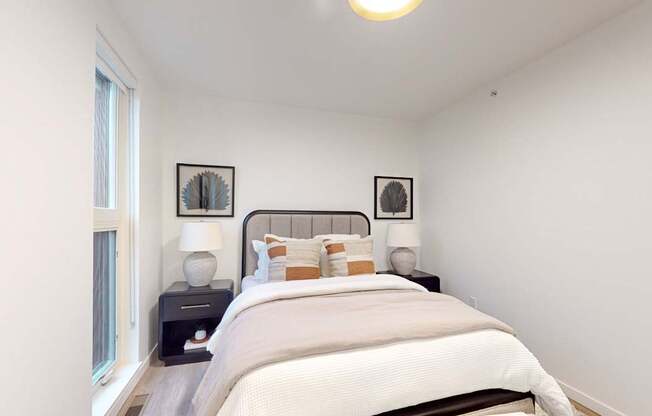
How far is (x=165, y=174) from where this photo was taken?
2785 millimetres

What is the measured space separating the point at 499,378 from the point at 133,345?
244 centimetres

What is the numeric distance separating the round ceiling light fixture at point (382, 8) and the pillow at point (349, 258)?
1.76 meters

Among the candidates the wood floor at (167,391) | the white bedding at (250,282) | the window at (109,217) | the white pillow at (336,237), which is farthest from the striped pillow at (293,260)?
the window at (109,217)

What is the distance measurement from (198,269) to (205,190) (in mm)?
833

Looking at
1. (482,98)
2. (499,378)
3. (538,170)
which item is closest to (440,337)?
(499,378)

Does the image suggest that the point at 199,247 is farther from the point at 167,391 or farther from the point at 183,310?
the point at 167,391

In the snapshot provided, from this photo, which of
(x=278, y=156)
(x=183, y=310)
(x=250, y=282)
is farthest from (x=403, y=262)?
(x=183, y=310)

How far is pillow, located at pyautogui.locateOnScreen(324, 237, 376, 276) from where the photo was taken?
8.07 feet

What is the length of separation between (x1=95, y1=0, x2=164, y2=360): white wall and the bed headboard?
2.63 feet

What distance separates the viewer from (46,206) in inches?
43.3

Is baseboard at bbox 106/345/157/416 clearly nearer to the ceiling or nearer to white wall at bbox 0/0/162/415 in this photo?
white wall at bbox 0/0/162/415

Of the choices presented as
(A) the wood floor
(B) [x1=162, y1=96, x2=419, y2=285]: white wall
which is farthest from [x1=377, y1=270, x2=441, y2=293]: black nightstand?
(A) the wood floor

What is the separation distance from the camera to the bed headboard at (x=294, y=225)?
2.89 m

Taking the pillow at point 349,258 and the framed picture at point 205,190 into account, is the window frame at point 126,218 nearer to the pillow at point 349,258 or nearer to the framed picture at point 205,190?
the framed picture at point 205,190
